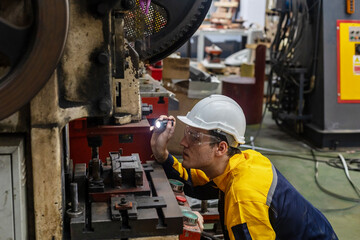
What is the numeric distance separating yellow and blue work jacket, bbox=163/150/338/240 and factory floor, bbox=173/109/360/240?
3.99 feet

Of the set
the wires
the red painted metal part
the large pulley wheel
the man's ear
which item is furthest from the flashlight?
the wires

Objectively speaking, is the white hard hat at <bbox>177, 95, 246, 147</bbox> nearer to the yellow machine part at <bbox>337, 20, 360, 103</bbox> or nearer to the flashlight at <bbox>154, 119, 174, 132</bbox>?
the flashlight at <bbox>154, 119, 174, 132</bbox>

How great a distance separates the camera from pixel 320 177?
3.68m

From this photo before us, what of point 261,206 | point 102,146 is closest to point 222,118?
point 261,206

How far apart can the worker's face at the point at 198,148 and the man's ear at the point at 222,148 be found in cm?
2

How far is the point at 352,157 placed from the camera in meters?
4.17

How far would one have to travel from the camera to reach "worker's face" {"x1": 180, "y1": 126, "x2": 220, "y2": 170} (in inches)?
68.4

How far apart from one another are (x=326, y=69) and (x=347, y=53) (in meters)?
0.25

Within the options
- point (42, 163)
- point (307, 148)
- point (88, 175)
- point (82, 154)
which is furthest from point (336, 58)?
point (42, 163)

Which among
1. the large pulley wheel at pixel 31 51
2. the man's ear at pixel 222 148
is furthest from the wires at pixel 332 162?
the large pulley wheel at pixel 31 51

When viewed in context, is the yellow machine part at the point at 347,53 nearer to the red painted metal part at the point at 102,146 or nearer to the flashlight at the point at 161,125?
the red painted metal part at the point at 102,146

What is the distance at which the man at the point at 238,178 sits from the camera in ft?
4.85

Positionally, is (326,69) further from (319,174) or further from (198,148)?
(198,148)

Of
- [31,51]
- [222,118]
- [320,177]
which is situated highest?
[31,51]
